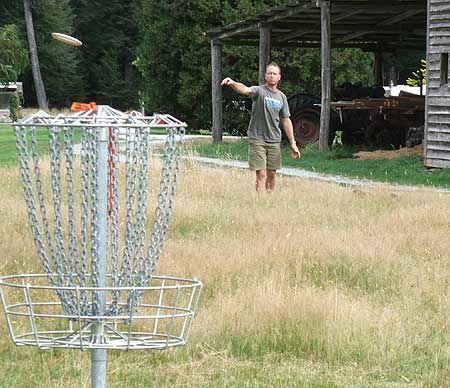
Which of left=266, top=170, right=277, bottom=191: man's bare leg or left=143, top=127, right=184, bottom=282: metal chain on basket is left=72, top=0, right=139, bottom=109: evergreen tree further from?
left=143, top=127, right=184, bottom=282: metal chain on basket

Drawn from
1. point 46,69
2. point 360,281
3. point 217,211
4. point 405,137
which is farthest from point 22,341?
point 46,69

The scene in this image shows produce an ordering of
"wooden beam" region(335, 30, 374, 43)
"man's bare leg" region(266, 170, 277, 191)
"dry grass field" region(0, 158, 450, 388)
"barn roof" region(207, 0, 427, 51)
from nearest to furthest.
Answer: "dry grass field" region(0, 158, 450, 388) → "man's bare leg" region(266, 170, 277, 191) → "barn roof" region(207, 0, 427, 51) → "wooden beam" region(335, 30, 374, 43)

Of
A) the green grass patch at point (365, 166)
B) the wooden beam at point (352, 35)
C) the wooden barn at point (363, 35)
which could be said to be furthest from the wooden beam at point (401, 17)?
the green grass patch at point (365, 166)

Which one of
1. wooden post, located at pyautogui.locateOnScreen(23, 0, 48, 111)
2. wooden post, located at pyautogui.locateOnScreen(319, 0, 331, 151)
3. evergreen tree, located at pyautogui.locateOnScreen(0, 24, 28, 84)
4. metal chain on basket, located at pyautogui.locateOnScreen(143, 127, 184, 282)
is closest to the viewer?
metal chain on basket, located at pyautogui.locateOnScreen(143, 127, 184, 282)

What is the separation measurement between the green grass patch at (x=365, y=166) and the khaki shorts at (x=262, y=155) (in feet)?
15.2

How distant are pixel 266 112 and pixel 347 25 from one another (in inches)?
563

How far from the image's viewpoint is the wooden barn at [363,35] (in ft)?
62.4

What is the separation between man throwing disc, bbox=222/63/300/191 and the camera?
12.5m

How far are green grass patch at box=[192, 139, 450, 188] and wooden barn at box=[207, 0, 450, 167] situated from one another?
46cm

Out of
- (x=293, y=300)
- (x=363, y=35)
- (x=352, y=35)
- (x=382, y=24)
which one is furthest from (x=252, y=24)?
(x=293, y=300)

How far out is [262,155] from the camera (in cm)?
1279

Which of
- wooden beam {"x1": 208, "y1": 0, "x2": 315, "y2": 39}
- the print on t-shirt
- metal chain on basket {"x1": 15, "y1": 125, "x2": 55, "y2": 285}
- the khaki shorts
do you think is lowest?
the khaki shorts

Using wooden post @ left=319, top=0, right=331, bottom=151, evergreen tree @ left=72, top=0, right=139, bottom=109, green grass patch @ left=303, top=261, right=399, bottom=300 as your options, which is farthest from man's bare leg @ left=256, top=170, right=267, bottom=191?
evergreen tree @ left=72, top=0, right=139, bottom=109

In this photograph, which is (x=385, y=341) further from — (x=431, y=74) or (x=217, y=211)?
(x=431, y=74)
